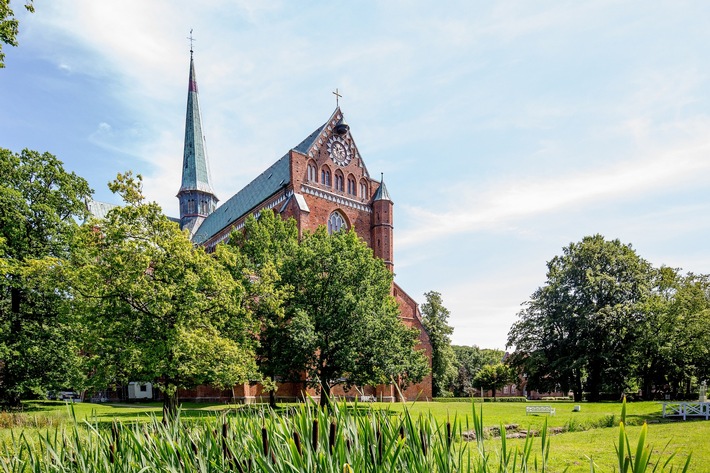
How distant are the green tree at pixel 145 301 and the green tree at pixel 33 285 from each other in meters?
5.86

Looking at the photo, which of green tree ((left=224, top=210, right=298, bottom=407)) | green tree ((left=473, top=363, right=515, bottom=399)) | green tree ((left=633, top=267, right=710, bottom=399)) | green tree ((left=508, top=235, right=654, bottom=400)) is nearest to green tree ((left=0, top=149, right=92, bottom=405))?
green tree ((left=224, top=210, right=298, bottom=407))

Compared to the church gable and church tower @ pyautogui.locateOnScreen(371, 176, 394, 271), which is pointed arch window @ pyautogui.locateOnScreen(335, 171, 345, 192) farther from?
church tower @ pyautogui.locateOnScreen(371, 176, 394, 271)

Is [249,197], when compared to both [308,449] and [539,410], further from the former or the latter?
[308,449]

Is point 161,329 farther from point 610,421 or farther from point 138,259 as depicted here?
point 610,421

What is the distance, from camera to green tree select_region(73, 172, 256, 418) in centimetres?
1469

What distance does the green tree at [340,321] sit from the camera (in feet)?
67.2

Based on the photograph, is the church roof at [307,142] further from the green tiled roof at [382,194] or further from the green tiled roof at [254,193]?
the green tiled roof at [382,194]

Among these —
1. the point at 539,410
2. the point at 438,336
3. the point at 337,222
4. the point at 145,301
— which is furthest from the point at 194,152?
the point at 539,410

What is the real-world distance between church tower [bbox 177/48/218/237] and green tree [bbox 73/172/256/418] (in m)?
40.3

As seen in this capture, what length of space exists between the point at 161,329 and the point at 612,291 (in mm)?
28890

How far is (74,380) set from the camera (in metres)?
18.2

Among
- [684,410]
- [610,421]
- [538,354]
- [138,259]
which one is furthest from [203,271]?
[538,354]

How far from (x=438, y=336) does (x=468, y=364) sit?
112 ft

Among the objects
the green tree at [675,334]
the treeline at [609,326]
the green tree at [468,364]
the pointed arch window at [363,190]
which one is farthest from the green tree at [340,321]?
the green tree at [468,364]
